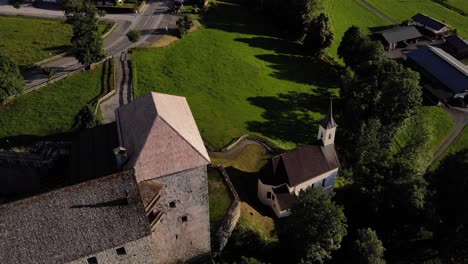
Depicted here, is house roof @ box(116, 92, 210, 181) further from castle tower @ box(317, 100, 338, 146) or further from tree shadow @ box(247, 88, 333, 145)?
tree shadow @ box(247, 88, 333, 145)

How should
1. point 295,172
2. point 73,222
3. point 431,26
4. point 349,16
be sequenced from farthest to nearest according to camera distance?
1. point 349,16
2. point 431,26
3. point 295,172
4. point 73,222

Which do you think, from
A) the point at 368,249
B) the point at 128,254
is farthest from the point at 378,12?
the point at 128,254

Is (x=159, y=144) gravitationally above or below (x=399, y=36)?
above

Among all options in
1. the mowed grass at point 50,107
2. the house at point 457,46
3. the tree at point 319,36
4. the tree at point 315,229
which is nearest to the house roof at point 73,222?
the tree at point 315,229

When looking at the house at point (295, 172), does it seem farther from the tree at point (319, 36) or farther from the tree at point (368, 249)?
the tree at point (319, 36)

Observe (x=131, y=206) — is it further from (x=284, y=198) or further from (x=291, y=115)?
(x=291, y=115)

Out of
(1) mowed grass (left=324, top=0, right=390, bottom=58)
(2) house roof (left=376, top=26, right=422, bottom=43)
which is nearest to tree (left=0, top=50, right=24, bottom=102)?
(1) mowed grass (left=324, top=0, right=390, bottom=58)

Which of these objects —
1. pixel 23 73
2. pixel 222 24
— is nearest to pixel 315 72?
pixel 222 24
